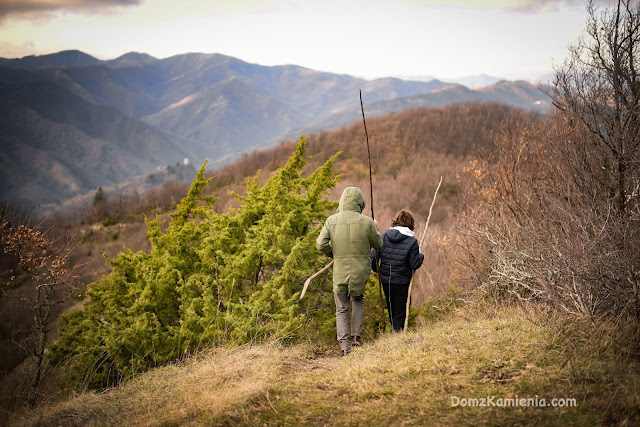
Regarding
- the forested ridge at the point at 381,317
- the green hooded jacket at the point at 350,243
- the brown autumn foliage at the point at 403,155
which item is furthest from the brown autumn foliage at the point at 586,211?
the brown autumn foliage at the point at 403,155

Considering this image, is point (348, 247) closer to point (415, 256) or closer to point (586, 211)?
point (415, 256)

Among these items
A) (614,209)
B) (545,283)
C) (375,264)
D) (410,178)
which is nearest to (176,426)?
(375,264)

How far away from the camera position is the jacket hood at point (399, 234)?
6.16m

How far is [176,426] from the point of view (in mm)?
4016

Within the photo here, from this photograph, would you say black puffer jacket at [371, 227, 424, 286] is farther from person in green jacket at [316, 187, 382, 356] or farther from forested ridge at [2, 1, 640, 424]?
forested ridge at [2, 1, 640, 424]

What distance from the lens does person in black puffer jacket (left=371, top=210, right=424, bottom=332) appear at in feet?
20.1

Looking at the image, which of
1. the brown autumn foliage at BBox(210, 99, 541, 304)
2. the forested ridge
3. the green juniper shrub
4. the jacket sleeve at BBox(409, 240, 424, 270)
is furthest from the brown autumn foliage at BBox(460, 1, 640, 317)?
the brown autumn foliage at BBox(210, 99, 541, 304)

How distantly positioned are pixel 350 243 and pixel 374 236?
0.33 meters

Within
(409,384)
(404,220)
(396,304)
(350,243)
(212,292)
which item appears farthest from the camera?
(212,292)

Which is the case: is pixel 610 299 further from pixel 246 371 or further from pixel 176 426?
pixel 176 426

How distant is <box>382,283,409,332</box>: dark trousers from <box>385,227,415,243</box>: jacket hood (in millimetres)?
700

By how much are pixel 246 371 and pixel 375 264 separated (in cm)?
248

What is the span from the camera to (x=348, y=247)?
5734 mm

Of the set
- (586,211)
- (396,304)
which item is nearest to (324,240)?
(396,304)
